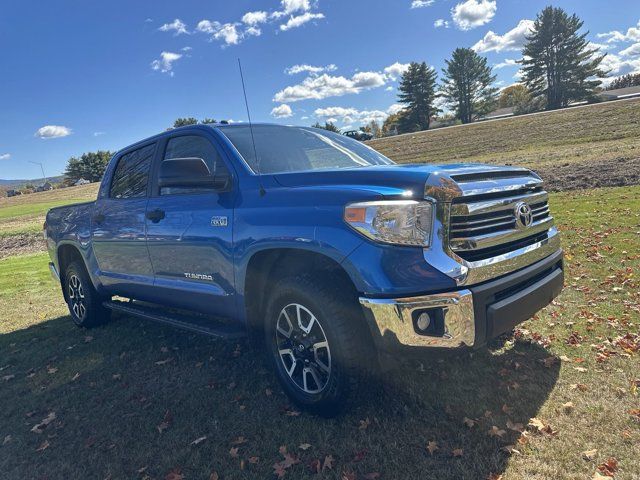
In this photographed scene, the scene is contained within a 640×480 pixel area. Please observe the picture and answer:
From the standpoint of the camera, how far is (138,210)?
4.48 m

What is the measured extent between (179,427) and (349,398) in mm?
1292

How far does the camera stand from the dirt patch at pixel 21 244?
16641 millimetres

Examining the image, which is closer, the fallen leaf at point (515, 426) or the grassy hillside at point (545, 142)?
the fallen leaf at point (515, 426)

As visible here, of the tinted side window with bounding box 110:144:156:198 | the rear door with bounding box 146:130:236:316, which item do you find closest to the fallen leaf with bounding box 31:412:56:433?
the rear door with bounding box 146:130:236:316

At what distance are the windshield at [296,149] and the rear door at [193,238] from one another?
0.78ft

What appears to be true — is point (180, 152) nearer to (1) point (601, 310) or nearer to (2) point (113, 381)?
(2) point (113, 381)

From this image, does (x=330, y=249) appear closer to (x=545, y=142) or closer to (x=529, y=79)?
(x=545, y=142)

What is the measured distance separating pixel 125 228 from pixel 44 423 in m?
1.83

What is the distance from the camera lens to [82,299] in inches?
229

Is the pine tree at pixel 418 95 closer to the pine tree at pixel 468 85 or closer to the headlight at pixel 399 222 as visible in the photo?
the pine tree at pixel 468 85

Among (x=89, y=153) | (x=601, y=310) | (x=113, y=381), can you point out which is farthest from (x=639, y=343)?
(x=89, y=153)

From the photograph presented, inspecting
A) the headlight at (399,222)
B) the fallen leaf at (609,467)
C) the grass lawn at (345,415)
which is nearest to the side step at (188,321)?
the grass lawn at (345,415)

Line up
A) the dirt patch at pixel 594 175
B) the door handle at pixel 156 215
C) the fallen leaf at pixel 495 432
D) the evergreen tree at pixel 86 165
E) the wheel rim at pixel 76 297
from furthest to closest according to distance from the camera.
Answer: the evergreen tree at pixel 86 165
the dirt patch at pixel 594 175
the wheel rim at pixel 76 297
the door handle at pixel 156 215
the fallen leaf at pixel 495 432

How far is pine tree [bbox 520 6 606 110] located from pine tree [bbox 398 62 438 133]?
550 inches
